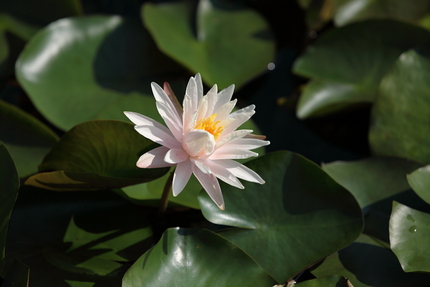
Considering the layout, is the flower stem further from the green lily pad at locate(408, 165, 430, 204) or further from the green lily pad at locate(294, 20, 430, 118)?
the green lily pad at locate(294, 20, 430, 118)

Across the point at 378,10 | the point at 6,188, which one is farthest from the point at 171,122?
the point at 378,10

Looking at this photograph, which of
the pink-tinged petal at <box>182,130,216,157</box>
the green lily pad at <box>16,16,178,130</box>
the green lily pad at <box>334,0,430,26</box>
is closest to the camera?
the pink-tinged petal at <box>182,130,216,157</box>

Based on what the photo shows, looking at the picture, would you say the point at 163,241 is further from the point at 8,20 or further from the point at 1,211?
the point at 8,20

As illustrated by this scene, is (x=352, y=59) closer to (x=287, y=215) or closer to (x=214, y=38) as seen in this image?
(x=214, y=38)

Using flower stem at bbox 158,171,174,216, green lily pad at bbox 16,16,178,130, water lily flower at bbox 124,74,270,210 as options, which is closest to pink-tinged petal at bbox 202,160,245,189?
water lily flower at bbox 124,74,270,210

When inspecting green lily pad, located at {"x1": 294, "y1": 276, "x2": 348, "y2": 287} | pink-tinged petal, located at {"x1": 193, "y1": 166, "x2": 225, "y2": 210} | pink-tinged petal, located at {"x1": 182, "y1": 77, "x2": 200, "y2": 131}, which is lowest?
green lily pad, located at {"x1": 294, "y1": 276, "x2": 348, "y2": 287}

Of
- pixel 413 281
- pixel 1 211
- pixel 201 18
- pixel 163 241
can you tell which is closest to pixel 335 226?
pixel 413 281
